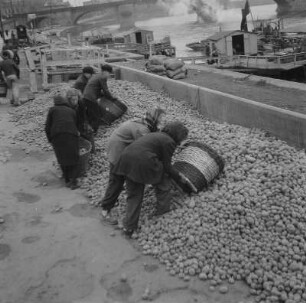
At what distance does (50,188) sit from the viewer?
7277 mm

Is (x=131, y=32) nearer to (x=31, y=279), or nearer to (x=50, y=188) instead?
(x=50, y=188)

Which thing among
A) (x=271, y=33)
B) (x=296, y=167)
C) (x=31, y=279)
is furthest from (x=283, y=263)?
(x=271, y=33)

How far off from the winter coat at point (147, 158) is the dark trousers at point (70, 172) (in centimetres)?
211

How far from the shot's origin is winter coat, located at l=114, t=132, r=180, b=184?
5.14 m

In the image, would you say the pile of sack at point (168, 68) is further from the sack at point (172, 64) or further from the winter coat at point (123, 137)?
the winter coat at point (123, 137)

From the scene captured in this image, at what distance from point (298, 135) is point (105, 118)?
4004mm

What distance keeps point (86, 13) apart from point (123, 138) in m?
89.4

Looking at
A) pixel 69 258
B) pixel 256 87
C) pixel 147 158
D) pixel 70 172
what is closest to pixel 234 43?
pixel 256 87

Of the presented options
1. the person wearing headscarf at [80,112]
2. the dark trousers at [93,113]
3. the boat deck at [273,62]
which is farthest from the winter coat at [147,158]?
the boat deck at [273,62]

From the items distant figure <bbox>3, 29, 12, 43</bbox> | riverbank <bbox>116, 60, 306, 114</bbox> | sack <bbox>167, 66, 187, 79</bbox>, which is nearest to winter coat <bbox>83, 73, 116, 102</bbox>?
riverbank <bbox>116, 60, 306, 114</bbox>

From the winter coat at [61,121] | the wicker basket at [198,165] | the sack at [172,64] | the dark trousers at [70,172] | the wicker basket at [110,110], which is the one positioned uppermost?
the sack at [172,64]

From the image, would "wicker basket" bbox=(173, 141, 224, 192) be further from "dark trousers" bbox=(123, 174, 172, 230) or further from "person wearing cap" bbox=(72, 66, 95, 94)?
"person wearing cap" bbox=(72, 66, 95, 94)

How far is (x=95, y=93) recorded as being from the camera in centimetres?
889

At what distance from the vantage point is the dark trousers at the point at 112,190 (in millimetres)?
5805
